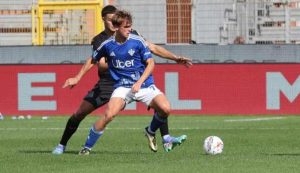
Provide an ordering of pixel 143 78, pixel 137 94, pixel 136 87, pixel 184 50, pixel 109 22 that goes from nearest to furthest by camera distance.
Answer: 1. pixel 136 87
2. pixel 143 78
3. pixel 137 94
4. pixel 109 22
5. pixel 184 50

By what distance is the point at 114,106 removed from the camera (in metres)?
13.0

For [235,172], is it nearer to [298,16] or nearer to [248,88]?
[248,88]

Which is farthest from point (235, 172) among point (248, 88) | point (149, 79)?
point (248, 88)

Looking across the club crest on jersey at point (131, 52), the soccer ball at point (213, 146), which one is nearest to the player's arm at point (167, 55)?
the club crest on jersey at point (131, 52)

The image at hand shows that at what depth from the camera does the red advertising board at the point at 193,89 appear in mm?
25578

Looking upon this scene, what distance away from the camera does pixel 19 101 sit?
26297mm

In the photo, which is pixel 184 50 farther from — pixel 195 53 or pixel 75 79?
pixel 75 79

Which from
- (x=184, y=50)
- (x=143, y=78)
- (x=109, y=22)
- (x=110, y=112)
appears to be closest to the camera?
(x=143, y=78)

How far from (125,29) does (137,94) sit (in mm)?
915

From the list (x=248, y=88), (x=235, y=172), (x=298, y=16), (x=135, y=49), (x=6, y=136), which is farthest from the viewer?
(x=298, y=16)

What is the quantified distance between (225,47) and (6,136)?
9.31 meters

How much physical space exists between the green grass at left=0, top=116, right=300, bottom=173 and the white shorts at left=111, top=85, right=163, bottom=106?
773 mm

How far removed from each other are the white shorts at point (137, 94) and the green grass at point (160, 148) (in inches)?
30.5

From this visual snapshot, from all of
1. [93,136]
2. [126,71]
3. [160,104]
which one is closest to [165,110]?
[160,104]
